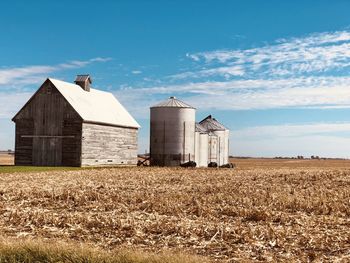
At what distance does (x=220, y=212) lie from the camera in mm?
16484

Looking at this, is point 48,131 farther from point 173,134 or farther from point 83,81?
point 173,134

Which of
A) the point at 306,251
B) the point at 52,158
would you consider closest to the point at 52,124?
the point at 52,158

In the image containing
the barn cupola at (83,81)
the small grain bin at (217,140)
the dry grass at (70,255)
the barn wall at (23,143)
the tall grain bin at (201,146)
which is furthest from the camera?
the small grain bin at (217,140)

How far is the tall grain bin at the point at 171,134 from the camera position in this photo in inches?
2269

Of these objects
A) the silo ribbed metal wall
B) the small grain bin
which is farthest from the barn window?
the small grain bin

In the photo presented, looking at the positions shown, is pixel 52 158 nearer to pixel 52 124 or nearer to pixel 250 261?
pixel 52 124

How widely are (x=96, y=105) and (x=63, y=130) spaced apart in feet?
22.2

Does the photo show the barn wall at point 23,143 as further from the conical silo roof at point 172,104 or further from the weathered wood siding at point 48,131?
the conical silo roof at point 172,104

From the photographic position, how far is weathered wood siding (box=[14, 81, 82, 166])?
4912 centimetres

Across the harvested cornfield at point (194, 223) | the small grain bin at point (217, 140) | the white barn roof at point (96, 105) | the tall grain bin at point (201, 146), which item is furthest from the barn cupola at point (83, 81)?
the harvested cornfield at point (194, 223)

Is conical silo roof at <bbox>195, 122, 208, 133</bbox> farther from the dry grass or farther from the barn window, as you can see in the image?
the dry grass

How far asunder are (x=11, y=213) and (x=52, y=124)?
35.6 metres

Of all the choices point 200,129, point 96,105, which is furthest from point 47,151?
point 200,129

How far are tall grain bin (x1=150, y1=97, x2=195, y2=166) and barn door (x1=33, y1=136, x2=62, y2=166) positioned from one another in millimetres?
12310
